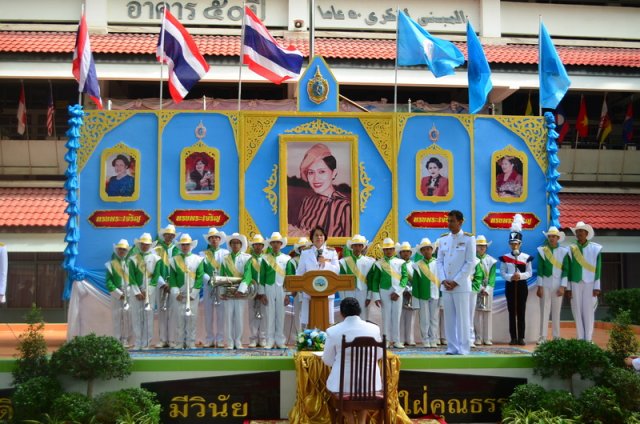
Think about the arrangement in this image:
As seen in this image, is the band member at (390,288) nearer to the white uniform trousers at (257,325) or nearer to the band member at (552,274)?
the white uniform trousers at (257,325)

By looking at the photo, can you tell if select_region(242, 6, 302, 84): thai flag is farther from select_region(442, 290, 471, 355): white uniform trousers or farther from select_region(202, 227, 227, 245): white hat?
select_region(442, 290, 471, 355): white uniform trousers

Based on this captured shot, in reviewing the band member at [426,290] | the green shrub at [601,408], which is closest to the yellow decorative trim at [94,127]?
the band member at [426,290]

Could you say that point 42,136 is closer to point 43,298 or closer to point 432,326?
point 43,298

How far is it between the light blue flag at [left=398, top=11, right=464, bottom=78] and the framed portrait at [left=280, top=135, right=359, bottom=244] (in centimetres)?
187

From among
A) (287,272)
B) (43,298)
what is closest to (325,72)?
(287,272)

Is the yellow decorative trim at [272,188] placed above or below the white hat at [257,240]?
above

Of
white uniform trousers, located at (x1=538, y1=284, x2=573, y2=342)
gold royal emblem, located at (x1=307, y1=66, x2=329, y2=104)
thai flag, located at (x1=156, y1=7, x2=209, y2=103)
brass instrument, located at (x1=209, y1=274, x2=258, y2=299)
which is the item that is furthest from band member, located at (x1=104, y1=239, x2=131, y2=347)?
white uniform trousers, located at (x1=538, y1=284, x2=573, y2=342)

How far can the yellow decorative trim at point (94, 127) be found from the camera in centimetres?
1547

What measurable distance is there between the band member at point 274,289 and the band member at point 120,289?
7.07ft

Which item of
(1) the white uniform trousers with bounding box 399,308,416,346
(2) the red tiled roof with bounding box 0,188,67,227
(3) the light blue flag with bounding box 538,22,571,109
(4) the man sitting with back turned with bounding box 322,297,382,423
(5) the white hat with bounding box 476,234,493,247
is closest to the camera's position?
(4) the man sitting with back turned with bounding box 322,297,382,423

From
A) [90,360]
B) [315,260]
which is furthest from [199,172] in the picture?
[90,360]

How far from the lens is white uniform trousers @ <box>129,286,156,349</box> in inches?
554

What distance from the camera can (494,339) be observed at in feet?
50.3

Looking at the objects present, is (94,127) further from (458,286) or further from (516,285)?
(516,285)
